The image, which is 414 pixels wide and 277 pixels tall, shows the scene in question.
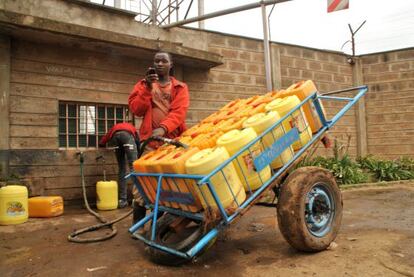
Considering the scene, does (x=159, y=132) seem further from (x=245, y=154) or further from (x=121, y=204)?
(x=121, y=204)

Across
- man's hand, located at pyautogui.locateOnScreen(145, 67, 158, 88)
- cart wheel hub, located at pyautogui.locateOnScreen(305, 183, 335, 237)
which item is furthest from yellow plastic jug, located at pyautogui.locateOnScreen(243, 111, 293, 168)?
man's hand, located at pyautogui.locateOnScreen(145, 67, 158, 88)

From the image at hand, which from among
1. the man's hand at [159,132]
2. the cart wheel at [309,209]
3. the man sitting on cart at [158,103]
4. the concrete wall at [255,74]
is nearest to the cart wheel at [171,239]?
the man sitting on cart at [158,103]

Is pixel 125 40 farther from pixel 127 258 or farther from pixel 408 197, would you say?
pixel 408 197

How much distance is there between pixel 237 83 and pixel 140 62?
2703 millimetres

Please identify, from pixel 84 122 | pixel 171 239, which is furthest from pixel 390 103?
pixel 171 239

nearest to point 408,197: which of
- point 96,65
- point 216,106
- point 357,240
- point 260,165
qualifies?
point 357,240

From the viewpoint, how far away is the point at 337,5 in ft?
23.0

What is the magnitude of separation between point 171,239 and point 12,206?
301cm

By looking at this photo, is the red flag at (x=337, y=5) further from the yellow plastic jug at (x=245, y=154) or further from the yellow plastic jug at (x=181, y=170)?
the yellow plastic jug at (x=181, y=170)

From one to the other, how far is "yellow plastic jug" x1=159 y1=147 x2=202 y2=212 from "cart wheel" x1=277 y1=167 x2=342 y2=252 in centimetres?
81

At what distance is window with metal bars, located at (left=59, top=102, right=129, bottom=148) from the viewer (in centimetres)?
654

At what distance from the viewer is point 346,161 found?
30.5 feet

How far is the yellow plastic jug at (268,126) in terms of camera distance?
311cm

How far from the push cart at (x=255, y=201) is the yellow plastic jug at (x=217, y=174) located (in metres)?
0.01
